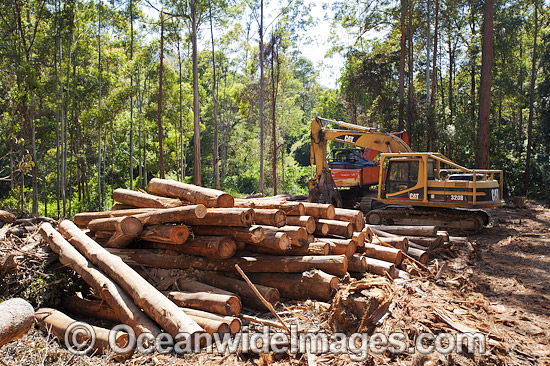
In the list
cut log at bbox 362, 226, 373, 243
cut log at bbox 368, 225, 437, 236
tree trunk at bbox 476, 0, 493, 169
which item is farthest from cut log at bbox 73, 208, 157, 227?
tree trunk at bbox 476, 0, 493, 169

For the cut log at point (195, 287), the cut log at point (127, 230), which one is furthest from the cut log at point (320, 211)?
the cut log at point (127, 230)

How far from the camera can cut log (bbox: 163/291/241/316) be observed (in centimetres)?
543

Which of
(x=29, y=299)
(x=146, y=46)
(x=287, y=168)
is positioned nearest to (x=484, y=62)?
(x=29, y=299)

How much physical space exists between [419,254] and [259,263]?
3453 mm

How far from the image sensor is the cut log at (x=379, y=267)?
6891 millimetres

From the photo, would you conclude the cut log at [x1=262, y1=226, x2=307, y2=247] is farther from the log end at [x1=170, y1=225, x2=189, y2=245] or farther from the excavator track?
the excavator track

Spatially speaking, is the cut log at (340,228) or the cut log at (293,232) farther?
the cut log at (340,228)

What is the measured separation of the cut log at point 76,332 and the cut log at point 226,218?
2044mm

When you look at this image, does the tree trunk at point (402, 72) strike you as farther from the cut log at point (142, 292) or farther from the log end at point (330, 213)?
the cut log at point (142, 292)

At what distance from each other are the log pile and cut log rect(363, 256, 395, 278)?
2 centimetres

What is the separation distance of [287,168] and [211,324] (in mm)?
34114

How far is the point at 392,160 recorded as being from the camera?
40.4ft

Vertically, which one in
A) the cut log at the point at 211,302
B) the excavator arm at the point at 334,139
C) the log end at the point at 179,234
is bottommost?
the cut log at the point at 211,302

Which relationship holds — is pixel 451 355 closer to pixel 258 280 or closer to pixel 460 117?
pixel 258 280
